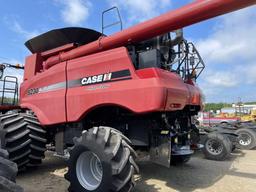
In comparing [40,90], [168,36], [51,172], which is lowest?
[51,172]

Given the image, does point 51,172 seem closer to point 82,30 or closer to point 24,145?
point 24,145

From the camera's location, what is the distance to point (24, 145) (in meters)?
6.39

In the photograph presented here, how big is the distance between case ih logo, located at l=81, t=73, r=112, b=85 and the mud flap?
1.36 metres

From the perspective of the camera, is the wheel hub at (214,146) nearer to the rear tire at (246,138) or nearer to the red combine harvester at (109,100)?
the red combine harvester at (109,100)

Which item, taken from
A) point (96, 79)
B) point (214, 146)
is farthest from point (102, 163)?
point (214, 146)

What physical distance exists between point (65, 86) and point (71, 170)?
1.84m

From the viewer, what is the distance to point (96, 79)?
5836mm

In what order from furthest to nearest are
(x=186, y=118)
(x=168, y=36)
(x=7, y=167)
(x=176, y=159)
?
(x=176, y=159), (x=186, y=118), (x=168, y=36), (x=7, y=167)

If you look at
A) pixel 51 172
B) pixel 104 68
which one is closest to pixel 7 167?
A: pixel 104 68

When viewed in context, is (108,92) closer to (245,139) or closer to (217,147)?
(217,147)

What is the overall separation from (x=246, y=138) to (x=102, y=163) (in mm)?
9878

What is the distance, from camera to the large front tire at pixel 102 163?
470 cm

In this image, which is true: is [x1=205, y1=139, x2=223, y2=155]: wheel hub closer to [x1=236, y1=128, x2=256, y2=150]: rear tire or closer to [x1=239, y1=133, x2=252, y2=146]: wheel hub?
[x1=236, y1=128, x2=256, y2=150]: rear tire

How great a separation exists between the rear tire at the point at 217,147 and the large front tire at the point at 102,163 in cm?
529
